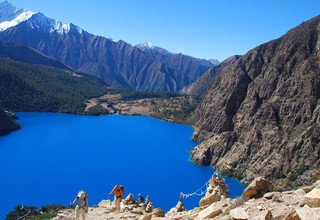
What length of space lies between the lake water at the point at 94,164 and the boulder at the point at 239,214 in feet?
158

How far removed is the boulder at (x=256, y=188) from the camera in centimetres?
2298

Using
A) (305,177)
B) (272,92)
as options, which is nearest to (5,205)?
(305,177)

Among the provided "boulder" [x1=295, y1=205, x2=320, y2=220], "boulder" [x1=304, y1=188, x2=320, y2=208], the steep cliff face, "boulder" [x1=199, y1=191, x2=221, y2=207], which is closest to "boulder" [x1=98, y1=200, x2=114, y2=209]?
"boulder" [x1=199, y1=191, x2=221, y2=207]

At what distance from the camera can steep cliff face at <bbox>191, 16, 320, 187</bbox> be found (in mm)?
101119

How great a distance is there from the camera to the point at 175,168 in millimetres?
110125

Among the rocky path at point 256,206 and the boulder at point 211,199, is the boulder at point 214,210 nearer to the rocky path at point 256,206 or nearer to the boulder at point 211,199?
the rocky path at point 256,206

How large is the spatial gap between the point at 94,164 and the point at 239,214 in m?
92.8

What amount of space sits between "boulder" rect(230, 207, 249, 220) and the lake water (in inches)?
1894

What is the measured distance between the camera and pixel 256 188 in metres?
23.1

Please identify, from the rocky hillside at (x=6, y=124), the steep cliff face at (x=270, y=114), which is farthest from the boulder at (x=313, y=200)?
the rocky hillside at (x=6, y=124)

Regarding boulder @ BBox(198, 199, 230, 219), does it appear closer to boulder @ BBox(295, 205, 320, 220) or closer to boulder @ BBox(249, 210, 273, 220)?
boulder @ BBox(249, 210, 273, 220)

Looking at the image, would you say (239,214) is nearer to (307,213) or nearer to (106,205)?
(307,213)

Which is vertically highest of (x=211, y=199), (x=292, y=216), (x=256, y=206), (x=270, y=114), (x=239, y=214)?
(x=270, y=114)

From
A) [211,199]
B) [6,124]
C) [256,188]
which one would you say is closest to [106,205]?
[211,199]
